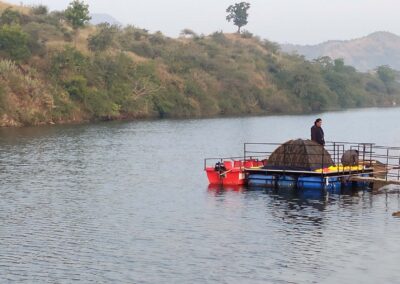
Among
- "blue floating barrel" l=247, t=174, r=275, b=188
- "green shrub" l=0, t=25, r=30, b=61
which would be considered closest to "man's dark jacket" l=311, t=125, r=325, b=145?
"blue floating barrel" l=247, t=174, r=275, b=188

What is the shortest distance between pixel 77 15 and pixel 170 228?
97.7 metres

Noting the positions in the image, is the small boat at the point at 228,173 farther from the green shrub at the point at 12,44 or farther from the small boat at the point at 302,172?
the green shrub at the point at 12,44

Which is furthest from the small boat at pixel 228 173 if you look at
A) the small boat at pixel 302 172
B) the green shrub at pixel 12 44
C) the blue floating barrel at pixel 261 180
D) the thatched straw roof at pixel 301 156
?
the green shrub at pixel 12 44

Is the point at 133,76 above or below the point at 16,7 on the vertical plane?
below

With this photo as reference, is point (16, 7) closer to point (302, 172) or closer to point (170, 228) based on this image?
point (302, 172)

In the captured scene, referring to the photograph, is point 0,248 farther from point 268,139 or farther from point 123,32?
point 123,32

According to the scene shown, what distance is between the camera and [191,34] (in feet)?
596

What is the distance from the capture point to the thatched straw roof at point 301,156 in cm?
4653

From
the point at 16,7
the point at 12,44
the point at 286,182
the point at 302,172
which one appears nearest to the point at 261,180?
the point at 286,182

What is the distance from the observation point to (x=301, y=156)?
153ft

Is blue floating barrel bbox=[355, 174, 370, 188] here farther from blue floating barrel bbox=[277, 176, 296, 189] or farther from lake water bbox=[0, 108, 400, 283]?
blue floating barrel bbox=[277, 176, 296, 189]

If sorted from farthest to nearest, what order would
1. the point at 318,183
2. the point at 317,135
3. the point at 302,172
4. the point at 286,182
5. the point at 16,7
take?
1. the point at 16,7
2. the point at 317,135
3. the point at 286,182
4. the point at 302,172
5. the point at 318,183

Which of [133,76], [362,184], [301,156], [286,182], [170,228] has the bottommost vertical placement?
[170,228]

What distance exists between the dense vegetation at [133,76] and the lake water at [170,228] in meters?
45.6
